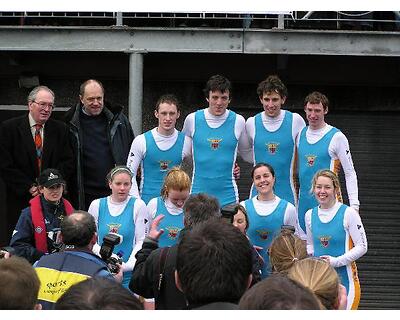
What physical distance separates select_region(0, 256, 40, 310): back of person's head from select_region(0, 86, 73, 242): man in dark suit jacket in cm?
409

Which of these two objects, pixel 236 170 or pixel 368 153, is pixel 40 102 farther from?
pixel 368 153

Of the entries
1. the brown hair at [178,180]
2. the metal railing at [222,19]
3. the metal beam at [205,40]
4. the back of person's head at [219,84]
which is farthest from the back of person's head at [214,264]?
the metal beam at [205,40]

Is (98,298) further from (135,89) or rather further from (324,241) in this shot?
(135,89)

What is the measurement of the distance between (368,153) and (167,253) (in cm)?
750

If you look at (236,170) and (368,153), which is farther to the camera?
(368,153)

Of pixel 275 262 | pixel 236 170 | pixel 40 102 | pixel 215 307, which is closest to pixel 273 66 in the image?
pixel 236 170

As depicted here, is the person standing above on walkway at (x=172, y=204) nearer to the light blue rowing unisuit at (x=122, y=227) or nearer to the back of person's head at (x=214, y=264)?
the light blue rowing unisuit at (x=122, y=227)

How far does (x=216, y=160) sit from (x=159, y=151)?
1.62 feet

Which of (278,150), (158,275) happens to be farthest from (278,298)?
(278,150)

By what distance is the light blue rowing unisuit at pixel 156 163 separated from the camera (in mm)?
7219

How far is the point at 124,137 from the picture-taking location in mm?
7379

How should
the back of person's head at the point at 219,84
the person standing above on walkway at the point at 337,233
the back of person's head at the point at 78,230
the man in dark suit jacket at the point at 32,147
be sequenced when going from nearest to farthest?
1. the back of person's head at the point at 78,230
2. the person standing above on walkway at the point at 337,233
3. the man in dark suit jacket at the point at 32,147
4. the back of person's head at the point at 219,84

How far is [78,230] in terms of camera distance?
4.38 metres

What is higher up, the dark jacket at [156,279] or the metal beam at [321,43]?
the metal beam at [321,43]
